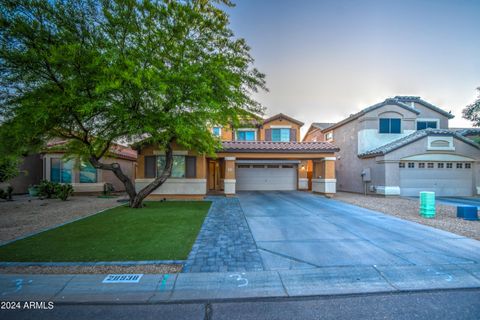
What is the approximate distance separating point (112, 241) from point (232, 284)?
12.4ft

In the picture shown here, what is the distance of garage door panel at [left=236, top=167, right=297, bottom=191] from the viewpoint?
→ 18562mm

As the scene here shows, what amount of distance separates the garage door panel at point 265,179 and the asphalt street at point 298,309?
1531cm

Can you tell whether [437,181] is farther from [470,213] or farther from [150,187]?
[150,187]

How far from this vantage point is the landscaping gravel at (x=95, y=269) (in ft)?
13.0

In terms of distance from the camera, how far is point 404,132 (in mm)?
16922

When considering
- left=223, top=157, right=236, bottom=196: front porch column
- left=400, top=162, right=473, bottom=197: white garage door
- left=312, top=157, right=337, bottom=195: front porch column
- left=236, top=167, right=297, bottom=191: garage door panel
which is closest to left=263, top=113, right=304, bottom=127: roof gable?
left=236, top=167, right=297, bottom=191: garage door panel

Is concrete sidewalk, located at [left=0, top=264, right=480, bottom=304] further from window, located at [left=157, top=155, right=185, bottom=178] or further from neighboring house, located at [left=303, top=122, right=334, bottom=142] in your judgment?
neighboring house, located at [left=303, top=122, right=334, bottom=142]

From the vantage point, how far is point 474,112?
1538 centimetres

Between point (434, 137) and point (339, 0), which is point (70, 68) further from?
point (434, 137)

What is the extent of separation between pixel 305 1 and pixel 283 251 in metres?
14.0

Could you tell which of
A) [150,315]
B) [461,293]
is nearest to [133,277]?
[150,315]

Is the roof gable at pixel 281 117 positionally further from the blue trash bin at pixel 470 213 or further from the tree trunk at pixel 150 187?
the blue trash bin at pixel 470 213

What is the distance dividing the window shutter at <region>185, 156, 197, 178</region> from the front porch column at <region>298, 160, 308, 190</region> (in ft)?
32.7

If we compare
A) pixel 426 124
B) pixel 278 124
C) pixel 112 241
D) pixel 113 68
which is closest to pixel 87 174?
pixel 113 68
